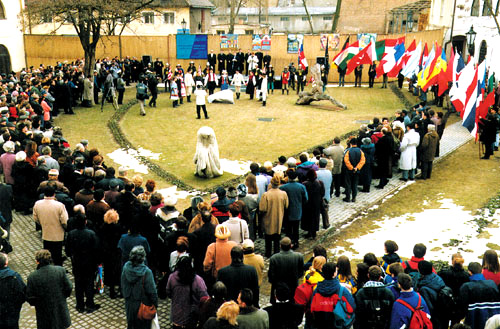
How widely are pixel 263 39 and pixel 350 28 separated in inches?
887

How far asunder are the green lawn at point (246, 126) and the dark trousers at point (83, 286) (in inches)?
223

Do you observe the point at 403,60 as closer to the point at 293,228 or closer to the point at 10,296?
the point at 293,228

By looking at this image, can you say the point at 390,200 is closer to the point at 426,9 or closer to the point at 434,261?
the point at 434,261

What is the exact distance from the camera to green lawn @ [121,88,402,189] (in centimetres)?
1589

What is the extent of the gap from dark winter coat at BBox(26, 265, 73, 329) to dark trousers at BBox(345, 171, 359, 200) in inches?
295

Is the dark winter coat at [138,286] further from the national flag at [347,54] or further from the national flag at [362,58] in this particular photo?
the national flag at [347,54]

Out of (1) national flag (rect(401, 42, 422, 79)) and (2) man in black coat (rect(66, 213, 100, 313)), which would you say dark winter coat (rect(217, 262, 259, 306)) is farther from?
(1) national flag (rect(401, 42, 422, 79))

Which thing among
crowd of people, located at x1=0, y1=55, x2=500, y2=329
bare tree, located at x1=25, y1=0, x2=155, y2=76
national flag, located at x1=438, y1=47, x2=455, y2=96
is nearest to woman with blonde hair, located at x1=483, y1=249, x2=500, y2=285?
crowd of people, located at x1=0, y1=55, x2=500, y2=329

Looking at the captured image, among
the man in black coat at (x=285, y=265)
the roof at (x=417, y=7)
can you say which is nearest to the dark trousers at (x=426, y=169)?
the man in black coat at (x=285, y=265)

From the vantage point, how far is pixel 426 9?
140 feet

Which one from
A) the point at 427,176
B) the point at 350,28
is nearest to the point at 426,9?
the point at 350,28

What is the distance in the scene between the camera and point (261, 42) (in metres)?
33.2

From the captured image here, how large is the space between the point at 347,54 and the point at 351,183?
47.6ft

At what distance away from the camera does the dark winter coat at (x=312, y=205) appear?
9695 mm
